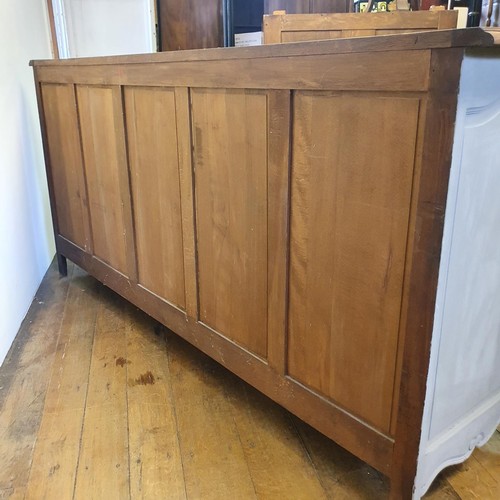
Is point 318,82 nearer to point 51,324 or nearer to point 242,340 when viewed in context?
point 242,340

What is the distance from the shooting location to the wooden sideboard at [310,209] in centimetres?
90

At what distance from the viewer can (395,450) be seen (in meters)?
1.05

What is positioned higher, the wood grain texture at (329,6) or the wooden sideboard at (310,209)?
the wood grain texture at (329,6)

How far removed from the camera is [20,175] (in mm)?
2205

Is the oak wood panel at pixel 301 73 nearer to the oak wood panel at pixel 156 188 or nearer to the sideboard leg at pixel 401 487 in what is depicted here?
the oak wood panel at pixel 156 188

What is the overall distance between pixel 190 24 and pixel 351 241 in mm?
2242

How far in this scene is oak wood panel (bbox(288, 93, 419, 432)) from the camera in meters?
0.95

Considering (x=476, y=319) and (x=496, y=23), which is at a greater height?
(x=496, y=23)

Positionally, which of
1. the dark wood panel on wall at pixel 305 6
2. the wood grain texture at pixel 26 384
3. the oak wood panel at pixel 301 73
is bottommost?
the wood grain texture at pixel 26 384

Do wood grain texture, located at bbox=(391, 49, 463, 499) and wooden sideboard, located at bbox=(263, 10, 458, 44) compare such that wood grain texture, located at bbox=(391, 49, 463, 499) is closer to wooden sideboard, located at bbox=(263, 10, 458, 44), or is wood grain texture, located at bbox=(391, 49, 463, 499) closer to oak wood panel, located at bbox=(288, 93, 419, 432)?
oak wood panel, located at bbox=(288, 93, 419, 432)

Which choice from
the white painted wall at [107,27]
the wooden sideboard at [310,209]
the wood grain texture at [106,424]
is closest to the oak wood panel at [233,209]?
the wooden sideboard at [310,209]

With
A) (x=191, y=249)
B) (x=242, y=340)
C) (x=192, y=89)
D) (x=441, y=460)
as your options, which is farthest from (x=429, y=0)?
(x=441, y=460)

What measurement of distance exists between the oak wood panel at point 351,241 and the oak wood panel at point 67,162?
3.97 feet

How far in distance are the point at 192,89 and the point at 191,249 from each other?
1.45 ft
